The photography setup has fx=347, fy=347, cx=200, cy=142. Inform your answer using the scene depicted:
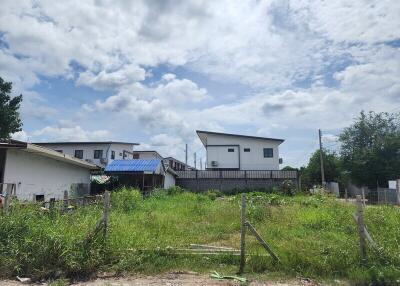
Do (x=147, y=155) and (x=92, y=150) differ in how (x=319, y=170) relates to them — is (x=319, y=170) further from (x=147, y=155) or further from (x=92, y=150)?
(x=92, y=150)

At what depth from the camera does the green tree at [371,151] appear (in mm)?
37312

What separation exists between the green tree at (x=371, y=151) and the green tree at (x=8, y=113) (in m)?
34.1

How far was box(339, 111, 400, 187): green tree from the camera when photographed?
122 ft

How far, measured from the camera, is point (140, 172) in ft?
89.5

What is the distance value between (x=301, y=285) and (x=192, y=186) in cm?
2885

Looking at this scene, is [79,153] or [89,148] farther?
[79,153]

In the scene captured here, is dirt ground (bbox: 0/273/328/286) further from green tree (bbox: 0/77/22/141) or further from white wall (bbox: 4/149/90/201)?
green tree (bbox: 0/77/22/141)

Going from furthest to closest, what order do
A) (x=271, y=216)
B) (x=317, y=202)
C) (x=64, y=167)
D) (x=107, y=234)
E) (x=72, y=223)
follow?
(x=64, y=167) → (x=317, y=202) → (x=271, y=216) → (x=72, y=223) → (x=107, y=234)

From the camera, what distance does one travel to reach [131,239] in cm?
793

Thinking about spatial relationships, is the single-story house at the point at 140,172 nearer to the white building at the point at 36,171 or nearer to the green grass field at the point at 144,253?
the white building at the point at 36,171

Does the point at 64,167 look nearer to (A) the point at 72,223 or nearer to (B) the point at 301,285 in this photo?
(A) the point at 72,223

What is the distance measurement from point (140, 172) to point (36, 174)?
11013mm

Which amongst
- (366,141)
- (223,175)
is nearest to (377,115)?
(366,141)

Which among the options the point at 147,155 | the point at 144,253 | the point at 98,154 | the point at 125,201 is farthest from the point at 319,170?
the point at 144,253
